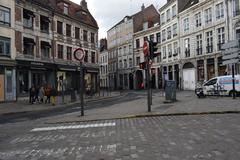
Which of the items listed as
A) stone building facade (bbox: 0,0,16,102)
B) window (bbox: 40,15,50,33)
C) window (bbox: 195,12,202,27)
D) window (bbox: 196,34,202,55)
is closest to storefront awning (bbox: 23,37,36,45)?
stone building facade (bbox: 0,0,16,102)

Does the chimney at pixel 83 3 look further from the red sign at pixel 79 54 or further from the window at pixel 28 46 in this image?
the red sign at pixel 79 54

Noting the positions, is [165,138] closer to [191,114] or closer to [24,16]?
[191,114]

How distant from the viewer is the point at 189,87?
40.8 m

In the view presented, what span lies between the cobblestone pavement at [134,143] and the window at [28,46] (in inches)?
857

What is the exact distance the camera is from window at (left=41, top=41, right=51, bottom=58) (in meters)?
31.5

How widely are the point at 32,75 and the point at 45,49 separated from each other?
161 inches

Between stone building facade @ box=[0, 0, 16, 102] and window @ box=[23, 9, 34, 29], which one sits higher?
window @ box=[23, 9, 34, 29]

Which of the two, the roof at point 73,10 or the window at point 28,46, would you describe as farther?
the roof at point 73,10

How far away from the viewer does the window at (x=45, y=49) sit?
31.5 metres

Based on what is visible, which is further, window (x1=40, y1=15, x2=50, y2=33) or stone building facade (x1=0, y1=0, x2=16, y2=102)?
window (x1=40, y1=15, x2=50, y2=33)

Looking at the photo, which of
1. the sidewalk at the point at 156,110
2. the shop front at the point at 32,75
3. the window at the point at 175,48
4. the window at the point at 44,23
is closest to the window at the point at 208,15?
the window at the point at 175,48

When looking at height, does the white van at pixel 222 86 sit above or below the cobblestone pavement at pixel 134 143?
above

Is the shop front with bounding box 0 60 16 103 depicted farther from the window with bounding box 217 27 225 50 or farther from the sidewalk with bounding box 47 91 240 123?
the window with bounding box 217 27 225 50

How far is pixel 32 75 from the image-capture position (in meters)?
29.7
